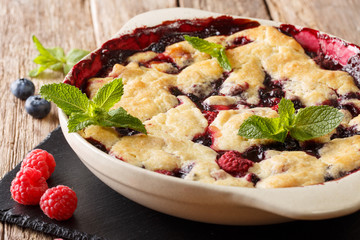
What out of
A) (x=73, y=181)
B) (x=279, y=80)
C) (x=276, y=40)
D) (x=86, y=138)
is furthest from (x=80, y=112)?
(x=276, y=40)

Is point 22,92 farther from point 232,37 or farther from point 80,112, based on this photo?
point 232,37

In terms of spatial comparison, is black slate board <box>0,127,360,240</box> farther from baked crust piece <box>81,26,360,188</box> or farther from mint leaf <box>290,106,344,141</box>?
mint leaf <box>290,106,344,141</box>

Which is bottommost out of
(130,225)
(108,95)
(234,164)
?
(130,225)

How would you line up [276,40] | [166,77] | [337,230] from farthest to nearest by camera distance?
1. [276,40]
2. [166,77]
3. [337,230]

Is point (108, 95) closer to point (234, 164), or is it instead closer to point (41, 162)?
point (41, 162)

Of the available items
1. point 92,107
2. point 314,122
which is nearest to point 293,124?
point 314,122

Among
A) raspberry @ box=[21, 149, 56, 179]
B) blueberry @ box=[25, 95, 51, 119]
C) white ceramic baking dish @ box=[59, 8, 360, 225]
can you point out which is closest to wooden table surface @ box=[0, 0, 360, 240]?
blueberry @ box=[25, 95, 51, 119]
